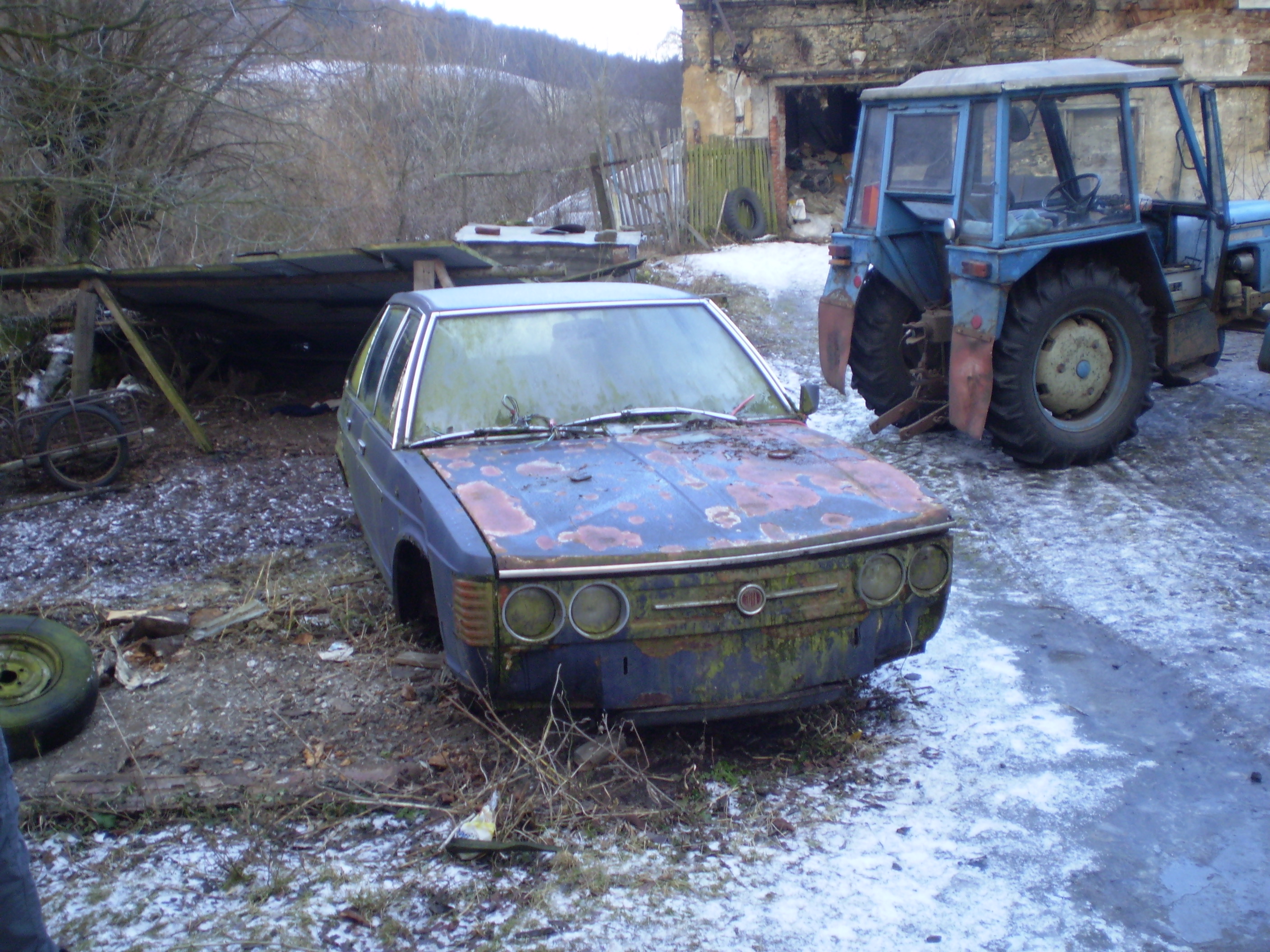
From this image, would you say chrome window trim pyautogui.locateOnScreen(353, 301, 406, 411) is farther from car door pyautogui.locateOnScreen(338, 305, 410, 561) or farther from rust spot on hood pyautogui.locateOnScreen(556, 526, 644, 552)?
rust spot on hood pyautogui.locateOnScreen(556, 526, 644, 552)

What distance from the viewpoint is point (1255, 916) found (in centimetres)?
264

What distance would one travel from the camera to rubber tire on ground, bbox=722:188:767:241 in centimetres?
1619

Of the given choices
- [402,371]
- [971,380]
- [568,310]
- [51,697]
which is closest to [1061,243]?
[971,380]

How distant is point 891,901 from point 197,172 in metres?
12.2

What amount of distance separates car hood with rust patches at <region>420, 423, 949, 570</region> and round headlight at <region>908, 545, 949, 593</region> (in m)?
0.11

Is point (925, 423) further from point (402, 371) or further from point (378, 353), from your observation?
point (402, 371)

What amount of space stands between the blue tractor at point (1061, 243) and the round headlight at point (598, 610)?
4.15m

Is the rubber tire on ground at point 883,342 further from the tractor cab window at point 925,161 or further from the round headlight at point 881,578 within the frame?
the round headlight at point 881,578

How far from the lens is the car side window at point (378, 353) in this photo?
487 cm

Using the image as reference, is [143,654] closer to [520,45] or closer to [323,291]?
[323,291]

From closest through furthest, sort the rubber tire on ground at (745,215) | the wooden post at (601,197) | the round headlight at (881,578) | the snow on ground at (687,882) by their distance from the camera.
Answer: the snow on ground at (687,882) < the round headlight at (881,578) < the wooden post at (601,197) < the rubber tire on ground at (745,215)

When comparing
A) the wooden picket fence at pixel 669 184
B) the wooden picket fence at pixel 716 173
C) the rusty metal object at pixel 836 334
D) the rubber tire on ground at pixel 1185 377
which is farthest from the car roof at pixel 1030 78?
the wooden picket fence at pixel 716 173

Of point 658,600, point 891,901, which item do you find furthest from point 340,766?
point 891,901

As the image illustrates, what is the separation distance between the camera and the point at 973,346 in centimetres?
653
